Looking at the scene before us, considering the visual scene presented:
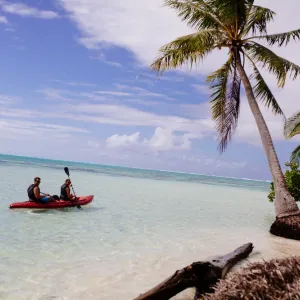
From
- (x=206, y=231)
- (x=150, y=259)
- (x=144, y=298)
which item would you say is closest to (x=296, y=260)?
(x=144, y=298)

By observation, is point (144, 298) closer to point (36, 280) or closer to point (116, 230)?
point (36, 280)

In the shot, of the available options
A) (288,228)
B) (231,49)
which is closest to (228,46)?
(231,49)

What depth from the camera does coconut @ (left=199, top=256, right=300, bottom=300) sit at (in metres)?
2.09

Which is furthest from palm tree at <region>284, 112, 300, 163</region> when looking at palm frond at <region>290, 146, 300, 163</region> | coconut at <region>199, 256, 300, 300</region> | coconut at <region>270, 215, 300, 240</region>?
coconut at <region>199, 256, 300, 300</region>

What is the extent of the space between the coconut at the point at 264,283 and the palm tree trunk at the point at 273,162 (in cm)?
877

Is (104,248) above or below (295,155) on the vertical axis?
below

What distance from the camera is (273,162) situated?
36.9ft

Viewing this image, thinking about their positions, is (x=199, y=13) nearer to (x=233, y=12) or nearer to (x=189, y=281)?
(x=233, y=12)

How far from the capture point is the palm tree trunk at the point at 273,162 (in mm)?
10555

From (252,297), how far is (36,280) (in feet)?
13.5

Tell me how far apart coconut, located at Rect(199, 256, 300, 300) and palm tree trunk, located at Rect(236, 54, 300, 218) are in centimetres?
877

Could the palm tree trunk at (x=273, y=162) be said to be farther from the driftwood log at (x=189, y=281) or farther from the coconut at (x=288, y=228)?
the driftwood log at (x=189, y=281)

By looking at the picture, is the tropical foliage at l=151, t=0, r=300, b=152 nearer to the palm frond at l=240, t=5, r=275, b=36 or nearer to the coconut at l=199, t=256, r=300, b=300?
the palm frond at l=240, t=5, r=275, b=36

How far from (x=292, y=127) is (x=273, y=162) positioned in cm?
649
